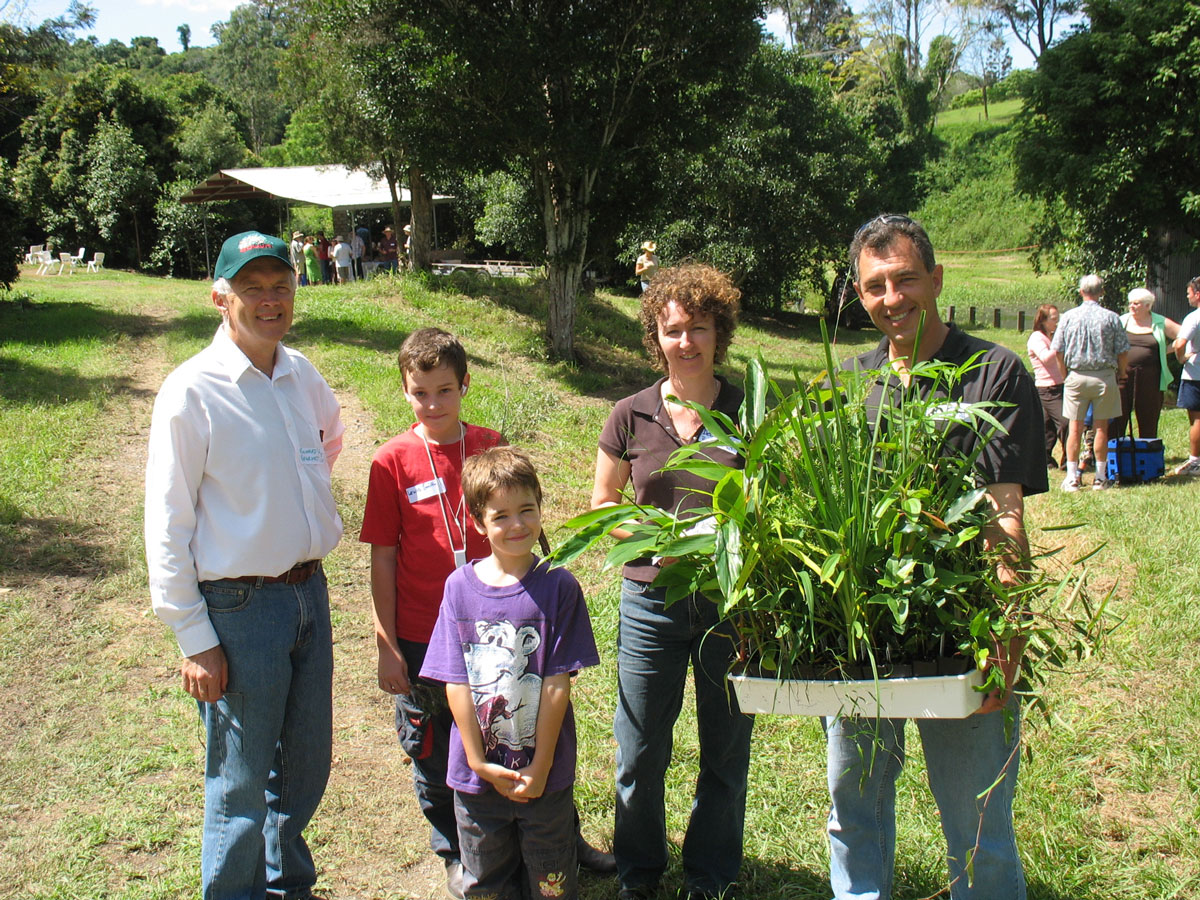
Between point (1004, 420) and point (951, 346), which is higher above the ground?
point (951, 346)

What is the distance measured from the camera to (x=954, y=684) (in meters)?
2.00

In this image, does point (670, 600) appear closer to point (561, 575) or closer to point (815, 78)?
point (561, 575)

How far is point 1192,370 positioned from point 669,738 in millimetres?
8126

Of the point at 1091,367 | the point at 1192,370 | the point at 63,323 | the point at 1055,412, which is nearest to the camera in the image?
the point at 1091,367

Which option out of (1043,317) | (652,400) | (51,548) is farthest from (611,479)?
(1043,317)

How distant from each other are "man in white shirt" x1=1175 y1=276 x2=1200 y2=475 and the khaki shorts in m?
0.74

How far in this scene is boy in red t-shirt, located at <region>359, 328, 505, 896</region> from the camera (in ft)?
10.1

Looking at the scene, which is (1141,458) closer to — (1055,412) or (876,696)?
(1055,412)

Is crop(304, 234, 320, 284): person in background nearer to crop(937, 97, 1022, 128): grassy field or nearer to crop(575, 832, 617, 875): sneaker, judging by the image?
crop(575, 832, 617, 875): sneaker

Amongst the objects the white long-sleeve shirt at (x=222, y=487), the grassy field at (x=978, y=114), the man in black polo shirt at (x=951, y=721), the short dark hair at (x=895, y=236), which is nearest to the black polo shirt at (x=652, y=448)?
the man in black polo shirt at (x=951, y=721)

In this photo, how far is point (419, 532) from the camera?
309cm

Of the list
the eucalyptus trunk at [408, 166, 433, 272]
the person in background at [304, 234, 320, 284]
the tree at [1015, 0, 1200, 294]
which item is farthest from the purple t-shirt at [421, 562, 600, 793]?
the person in background at [304, 234, 320, 284]

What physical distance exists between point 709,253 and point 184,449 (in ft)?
74.0

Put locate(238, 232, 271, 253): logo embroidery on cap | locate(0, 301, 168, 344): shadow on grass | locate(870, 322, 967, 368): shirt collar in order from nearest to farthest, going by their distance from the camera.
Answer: locate(870, 322, 967, 368): shirt collar → locate(238, 232, 271, 253): logo embroidery on cap → locate(0, 301, 168, 344): shadow on grass
